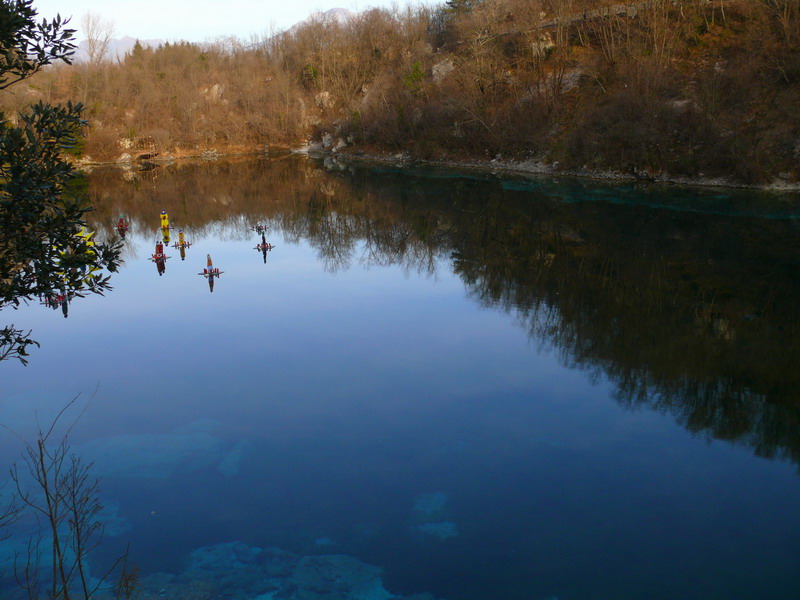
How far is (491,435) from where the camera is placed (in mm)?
15312

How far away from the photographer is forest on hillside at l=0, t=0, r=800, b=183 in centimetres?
4647

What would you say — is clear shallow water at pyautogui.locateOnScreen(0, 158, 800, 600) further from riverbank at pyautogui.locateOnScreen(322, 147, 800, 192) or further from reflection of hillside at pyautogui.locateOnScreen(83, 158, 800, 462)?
riverbank at pyautogui.locateOnScreen(322, 147, 800, 192)

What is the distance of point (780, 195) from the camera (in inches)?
1569

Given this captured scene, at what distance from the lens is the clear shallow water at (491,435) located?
11.2 metres

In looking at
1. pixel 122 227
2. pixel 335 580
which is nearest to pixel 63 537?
pixel 335 580

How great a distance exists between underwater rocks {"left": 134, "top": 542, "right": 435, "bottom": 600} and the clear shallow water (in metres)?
0.06

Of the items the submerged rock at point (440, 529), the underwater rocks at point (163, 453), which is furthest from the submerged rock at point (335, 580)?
the underwater rocks at point (163, 453)

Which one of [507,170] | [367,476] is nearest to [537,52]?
[507,170]

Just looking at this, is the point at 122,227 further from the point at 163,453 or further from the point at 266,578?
the point at 266,578

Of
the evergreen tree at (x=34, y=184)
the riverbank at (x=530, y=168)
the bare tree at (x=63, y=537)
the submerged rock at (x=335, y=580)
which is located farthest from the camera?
the riverbank at (x=530, y=168)

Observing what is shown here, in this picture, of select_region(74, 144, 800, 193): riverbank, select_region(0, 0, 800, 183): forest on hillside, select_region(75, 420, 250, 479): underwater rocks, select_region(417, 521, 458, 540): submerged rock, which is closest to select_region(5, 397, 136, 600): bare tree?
select_region(75, 420, 250, 479): underwater rocks

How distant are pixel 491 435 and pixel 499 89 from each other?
55661 millimetres

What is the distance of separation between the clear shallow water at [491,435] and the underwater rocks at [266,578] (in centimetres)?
6

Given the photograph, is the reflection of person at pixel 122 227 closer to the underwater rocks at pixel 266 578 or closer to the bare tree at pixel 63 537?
the bare tree at pixel 63 537
